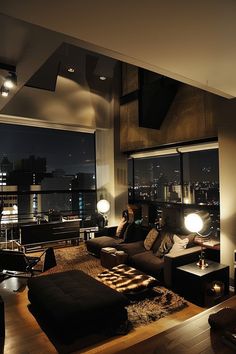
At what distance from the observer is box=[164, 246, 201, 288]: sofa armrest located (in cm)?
367

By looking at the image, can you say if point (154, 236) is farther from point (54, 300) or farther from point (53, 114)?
point (53, 114)

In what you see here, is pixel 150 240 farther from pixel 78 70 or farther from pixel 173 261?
pixel 78 70

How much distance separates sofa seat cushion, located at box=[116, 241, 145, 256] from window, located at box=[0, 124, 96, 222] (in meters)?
2.34

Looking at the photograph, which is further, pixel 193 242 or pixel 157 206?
pixel 157 206

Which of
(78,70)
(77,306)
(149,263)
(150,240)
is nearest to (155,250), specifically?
(150,240)

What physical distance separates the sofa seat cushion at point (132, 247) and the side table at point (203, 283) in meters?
1.21

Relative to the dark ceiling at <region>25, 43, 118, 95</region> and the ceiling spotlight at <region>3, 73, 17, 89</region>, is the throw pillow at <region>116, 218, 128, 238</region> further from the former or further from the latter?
the ceiling spotlight at <region>3, 73, 17, 89</region>

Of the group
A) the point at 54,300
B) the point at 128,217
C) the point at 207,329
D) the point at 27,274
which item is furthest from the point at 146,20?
the point at 128,217

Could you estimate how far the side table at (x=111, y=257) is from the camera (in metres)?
4.52

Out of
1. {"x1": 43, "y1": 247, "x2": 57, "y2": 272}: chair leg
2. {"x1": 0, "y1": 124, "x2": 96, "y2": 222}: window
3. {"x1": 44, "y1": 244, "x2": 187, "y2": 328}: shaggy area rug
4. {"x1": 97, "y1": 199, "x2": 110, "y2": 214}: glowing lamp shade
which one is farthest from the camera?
{"x1": 97, "y1": 199, "x2": 110, "y2": 214}: glowing lamp shade

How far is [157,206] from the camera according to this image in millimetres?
5996

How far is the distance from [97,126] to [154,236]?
128 inches

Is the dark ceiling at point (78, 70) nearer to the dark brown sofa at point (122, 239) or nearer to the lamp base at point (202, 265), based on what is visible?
the dark brown sofa at point (122, 239)

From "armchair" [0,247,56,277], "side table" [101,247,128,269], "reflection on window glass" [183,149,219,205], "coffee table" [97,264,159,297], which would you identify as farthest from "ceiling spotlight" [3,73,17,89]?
"reflection on window glass" [183,149,219,205]
